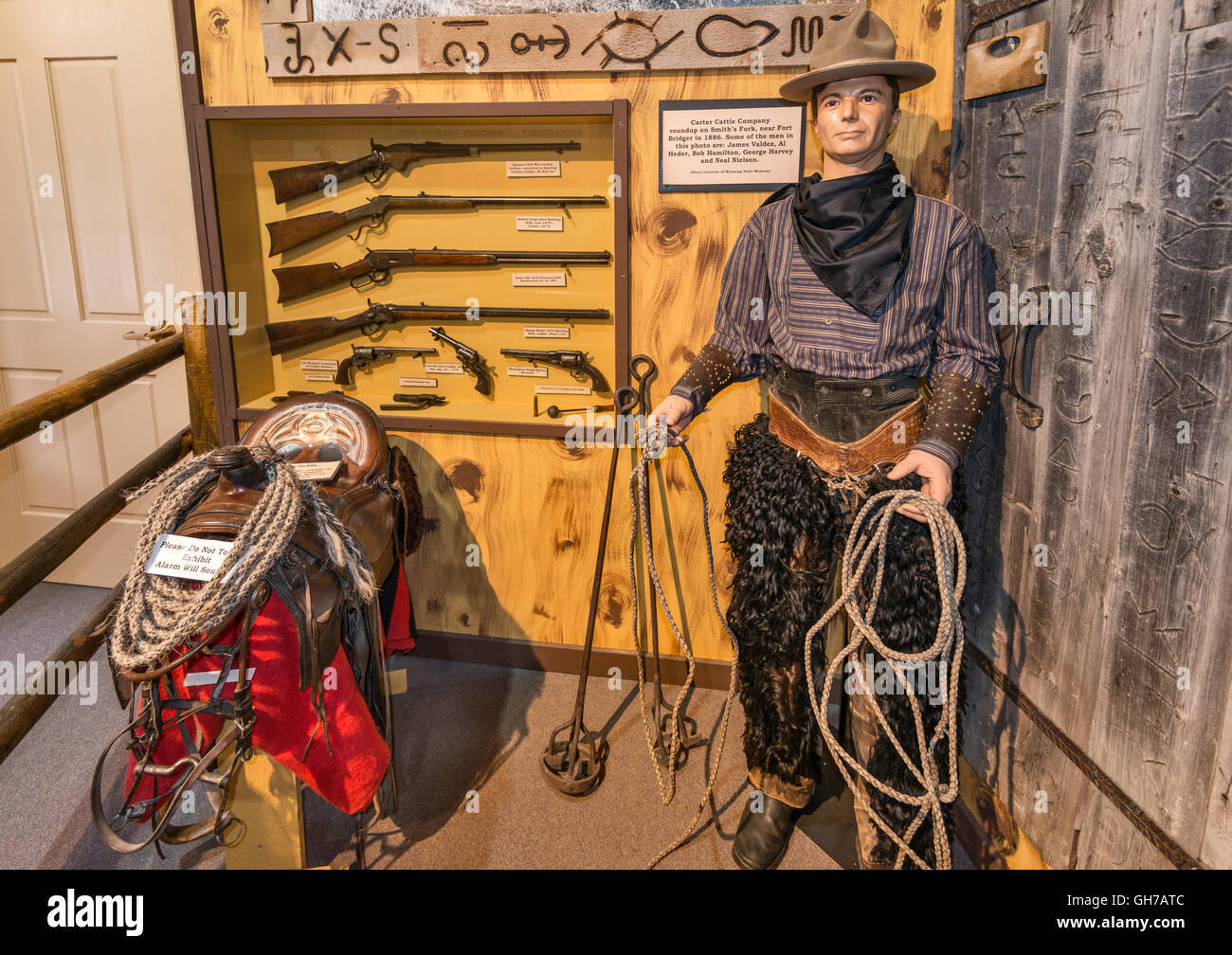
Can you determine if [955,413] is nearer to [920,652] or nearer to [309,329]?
[920,652]

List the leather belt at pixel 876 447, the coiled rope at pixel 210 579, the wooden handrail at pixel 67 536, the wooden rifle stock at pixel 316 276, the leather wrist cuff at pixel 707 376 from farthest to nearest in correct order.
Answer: the wooden rifle stock at pixel 316 276 < the leather wrist cuff at pixel 707 376 < the wooden handrail at pixel 67 536 < the leather belt at pixel 876 447 < the coiled rope at pixel 210 579

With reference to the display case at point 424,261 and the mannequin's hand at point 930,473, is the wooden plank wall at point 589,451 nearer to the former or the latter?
the display case at point 424,261

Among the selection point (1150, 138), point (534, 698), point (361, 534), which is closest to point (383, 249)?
point (361, 534)

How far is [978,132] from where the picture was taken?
2443mm

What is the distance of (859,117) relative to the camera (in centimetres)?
211

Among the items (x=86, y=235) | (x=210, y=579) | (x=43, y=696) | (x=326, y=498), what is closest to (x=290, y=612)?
(x=210, y=579)

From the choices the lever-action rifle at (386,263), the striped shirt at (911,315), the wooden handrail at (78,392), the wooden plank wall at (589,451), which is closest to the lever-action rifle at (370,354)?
the lever-action rifle at (386,263)

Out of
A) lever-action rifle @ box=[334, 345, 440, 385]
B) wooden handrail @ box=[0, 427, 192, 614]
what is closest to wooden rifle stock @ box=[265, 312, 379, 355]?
lever-action rifle @ box=[334, 345, 440, 385]

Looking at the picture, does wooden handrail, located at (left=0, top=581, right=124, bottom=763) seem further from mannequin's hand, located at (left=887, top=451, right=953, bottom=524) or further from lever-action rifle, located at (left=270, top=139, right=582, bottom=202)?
mannequin's hand, located at (left=887, top=451, right=953, bottom=524)

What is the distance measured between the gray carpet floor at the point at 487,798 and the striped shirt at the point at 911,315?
145 centimetres

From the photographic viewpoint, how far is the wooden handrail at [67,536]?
2.32m

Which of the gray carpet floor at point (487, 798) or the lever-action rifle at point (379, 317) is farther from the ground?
the lever-action rifle at point (379, 317)

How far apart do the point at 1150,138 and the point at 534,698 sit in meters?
2.73

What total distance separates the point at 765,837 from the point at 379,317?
246 cm
